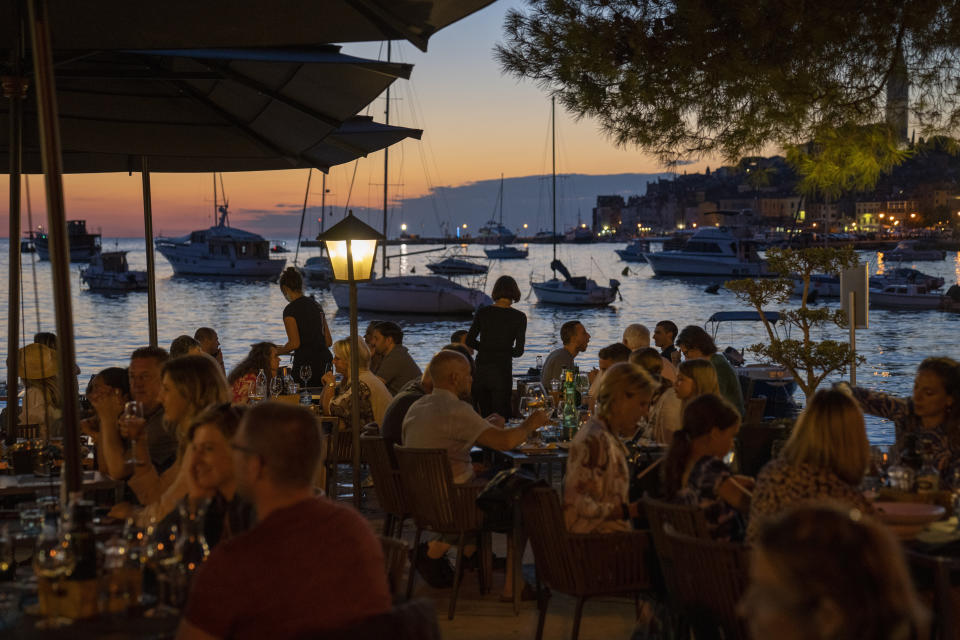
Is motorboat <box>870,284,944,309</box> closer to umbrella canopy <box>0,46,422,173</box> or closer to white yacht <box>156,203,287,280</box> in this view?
white yacht <box>156,203,287,280</box>

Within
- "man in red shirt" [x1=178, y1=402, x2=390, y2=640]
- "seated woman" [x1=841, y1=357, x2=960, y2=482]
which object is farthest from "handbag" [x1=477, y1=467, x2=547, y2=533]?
"man in red shirt" [x1=178, y1=402, x2=390, y2=640]

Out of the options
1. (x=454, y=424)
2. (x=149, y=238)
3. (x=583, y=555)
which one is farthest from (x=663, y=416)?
(x=149, y=238)

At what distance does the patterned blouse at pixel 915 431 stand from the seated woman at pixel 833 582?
3228 mm

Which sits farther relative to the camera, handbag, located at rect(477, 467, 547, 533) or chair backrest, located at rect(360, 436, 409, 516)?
chair backrest, located at rect(360, 436, 409, 516)

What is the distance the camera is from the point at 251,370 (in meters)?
7.68

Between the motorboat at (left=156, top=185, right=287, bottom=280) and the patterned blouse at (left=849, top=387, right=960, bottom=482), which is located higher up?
the motorboat at (left=156, top=185, right=287, bottom=280)

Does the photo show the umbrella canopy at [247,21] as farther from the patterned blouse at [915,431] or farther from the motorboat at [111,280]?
the motorboat at [111,280]

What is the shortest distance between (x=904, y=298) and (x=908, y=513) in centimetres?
5404

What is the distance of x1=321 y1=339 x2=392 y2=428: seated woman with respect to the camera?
766 centimetres

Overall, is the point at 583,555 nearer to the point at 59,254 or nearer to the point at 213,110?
the point at 59,254

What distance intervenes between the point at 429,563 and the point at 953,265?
349ft

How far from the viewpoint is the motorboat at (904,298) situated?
54453 mm

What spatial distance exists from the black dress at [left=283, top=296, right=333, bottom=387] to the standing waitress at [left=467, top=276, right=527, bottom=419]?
1.32 metres

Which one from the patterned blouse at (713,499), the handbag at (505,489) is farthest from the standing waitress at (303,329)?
the patterned blouse at (713,499)
